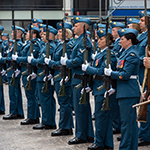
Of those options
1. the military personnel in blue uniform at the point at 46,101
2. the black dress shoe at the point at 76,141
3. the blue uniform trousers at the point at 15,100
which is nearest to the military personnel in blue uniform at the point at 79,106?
the black dress shoe at the point at 76,141

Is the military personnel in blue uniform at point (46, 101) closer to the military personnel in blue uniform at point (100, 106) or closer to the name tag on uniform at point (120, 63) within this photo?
the military personnel in blue uniform at point (100, 106)

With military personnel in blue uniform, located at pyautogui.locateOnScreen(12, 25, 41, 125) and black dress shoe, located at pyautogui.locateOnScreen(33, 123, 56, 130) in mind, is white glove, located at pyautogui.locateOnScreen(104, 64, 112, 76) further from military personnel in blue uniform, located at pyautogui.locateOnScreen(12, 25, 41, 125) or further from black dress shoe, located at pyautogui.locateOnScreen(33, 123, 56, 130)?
military personnel in blue uniform, located at pyautogui.locateOnScreen(12, 25, 41, 125)

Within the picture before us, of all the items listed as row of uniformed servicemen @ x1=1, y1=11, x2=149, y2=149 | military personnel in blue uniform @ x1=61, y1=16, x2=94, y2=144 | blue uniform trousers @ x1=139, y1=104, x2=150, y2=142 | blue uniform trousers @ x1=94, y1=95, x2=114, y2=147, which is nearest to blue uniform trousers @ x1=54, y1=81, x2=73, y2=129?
row of uniformed servicemen @ x1=1, y1=11, x2=149, y2=149

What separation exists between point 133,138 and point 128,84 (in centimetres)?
73

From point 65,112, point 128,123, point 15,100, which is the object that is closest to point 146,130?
point 128,123

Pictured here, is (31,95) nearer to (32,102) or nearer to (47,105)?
(32,102)

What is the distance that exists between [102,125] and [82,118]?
0.58m

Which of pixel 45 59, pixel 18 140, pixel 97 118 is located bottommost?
pixel 18 140

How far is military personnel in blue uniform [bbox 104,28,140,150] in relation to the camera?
5.37 m

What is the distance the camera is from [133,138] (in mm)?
5461

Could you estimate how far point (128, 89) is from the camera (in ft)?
17.7

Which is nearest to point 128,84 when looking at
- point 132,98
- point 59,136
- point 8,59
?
point 132,98

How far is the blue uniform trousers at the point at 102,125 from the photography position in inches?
235

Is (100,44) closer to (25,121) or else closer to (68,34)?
(68,34)
